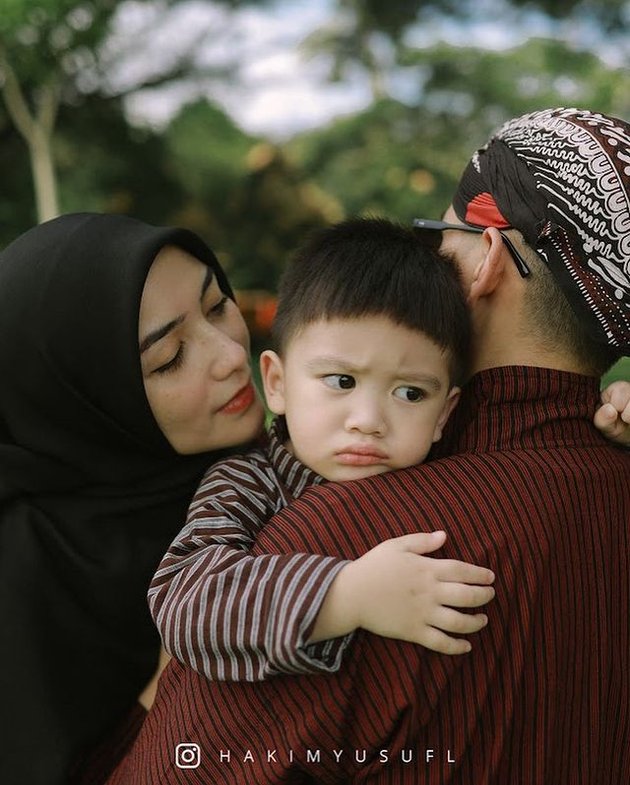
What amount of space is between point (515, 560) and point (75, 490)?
1043mm

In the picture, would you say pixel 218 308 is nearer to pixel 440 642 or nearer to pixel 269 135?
pixel 440 642

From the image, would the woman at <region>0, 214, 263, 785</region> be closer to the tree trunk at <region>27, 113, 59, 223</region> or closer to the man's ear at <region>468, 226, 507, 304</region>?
the man's ear at <region>468, 226, 507, 304</region>

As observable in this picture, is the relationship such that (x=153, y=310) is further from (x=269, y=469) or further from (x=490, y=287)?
(x=490, y=287)

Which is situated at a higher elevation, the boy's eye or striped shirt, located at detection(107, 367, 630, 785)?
the boy's eye

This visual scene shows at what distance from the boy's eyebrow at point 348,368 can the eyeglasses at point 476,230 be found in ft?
0.89

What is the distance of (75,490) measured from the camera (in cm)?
211

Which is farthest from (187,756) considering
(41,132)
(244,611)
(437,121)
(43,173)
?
(437,121)

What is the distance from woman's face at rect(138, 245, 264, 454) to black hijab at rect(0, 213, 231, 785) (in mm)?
40

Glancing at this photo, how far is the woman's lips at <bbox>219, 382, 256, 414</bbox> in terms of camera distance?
2119 millimetres

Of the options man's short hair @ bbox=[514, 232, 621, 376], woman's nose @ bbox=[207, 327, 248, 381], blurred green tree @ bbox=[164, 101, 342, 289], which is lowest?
woman's nose @ bbox=[207, 327, 248, 381]

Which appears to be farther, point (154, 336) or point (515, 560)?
point (154, 336)

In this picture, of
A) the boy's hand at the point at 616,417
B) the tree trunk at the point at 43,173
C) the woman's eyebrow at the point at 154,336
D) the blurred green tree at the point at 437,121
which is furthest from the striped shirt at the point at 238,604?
the tree trunk at the point at 43,173

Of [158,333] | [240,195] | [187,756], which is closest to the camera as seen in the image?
[187,756]

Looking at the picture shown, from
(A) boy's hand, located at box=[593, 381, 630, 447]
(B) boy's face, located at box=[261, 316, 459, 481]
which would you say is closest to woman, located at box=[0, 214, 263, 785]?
(B) boy's face, located at box=[261, 316, 459, 481]
